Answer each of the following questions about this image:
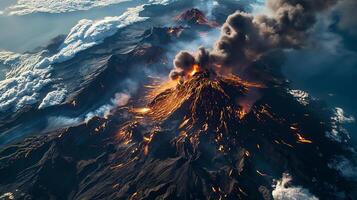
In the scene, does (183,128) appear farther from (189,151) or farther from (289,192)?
(289,192)

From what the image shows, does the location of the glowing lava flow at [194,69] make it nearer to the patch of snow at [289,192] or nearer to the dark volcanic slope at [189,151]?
the dark volcanic slope at [189,151]

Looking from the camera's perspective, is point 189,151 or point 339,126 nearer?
point 189,151

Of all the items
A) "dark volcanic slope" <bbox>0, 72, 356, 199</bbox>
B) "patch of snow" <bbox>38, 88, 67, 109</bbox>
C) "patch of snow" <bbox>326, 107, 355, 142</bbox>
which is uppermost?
"patch of snow" <bbox>326, 107, 355, 142</bbox>

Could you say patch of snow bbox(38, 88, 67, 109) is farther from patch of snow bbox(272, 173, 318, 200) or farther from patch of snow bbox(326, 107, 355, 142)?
patch of snow bbox(326, 107, 355, 142)

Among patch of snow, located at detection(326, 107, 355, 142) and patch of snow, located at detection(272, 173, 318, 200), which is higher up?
patch of snow, located at detection(326, 107, 355, 142)

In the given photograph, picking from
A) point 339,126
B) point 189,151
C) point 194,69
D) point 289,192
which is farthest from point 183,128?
point 339,126

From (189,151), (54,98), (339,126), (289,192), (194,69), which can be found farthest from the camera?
(54,98)

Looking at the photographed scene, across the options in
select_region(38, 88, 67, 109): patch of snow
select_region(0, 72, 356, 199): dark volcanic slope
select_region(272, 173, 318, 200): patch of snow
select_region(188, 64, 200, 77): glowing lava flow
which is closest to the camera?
select_region(272, 173, 318, 200): patch of snow

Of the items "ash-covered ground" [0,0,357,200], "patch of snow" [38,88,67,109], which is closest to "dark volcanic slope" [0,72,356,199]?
"ash-covered ground" [0,0,357,200]
